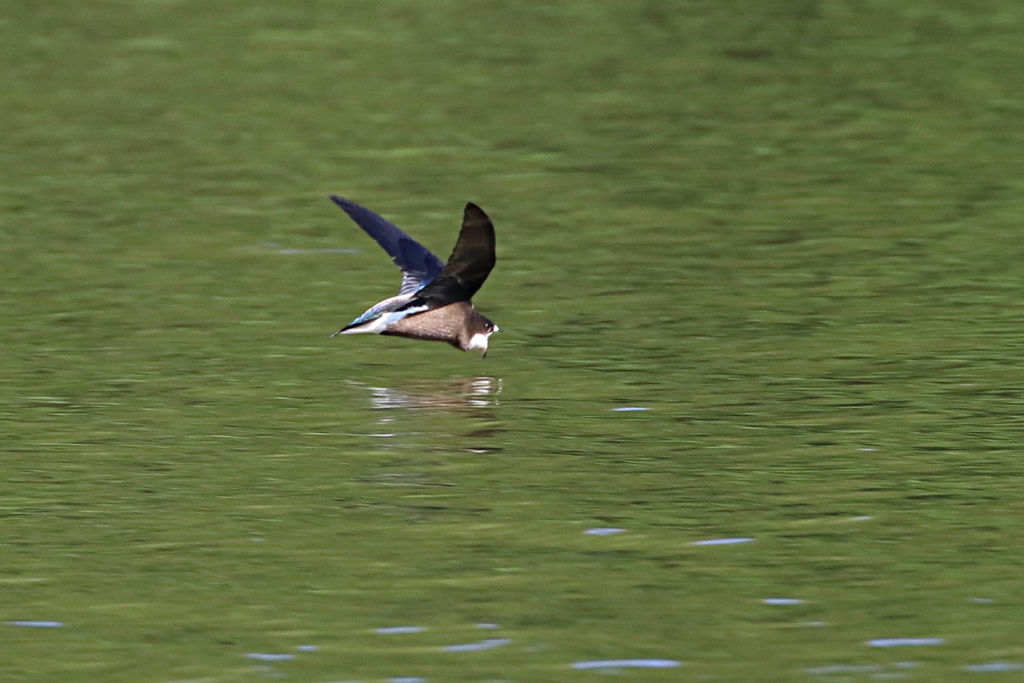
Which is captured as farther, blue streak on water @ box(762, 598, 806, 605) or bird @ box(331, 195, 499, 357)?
bird @ box(331, 195, 499, 357)

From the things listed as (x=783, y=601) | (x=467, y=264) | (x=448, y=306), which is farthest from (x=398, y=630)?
(x=448, y=306)

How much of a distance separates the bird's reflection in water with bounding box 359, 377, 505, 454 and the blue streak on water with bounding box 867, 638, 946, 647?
146 inches

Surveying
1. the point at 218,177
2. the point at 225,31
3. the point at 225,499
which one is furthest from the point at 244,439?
the point at 225,31

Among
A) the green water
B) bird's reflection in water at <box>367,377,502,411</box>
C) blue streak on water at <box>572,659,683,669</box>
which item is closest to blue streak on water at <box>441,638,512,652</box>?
the green water

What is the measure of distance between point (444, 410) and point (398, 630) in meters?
4.30

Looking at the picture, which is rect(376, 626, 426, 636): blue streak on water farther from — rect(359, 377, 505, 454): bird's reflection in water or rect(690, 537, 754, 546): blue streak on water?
rect(359, 377, 505, 454): bird's reflection in water

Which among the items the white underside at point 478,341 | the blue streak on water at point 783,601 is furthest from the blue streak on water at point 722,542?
the white underside at point 478,341

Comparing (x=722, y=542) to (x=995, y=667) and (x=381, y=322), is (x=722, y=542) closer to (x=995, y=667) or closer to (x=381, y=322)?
(x=995, y=667)

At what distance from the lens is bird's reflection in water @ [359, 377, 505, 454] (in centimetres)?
1164

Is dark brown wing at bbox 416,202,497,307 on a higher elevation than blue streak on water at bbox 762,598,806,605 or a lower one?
higher

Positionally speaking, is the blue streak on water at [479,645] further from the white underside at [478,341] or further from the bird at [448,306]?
the white underside at [478,341]

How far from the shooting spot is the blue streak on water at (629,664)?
770 centimetres

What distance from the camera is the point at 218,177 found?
20.0 m

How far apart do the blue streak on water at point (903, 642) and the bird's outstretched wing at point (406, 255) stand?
617cm
